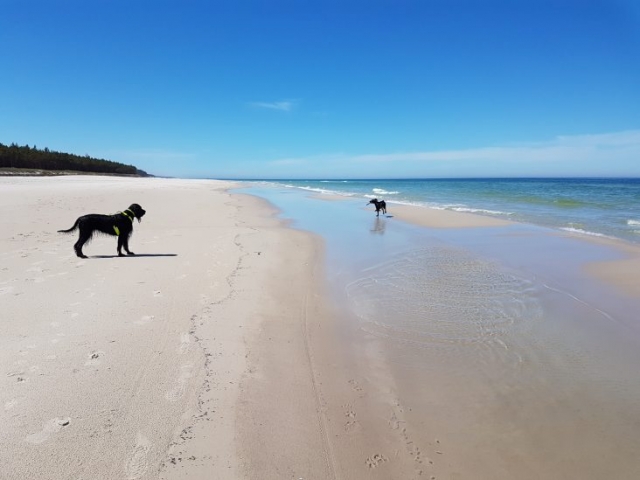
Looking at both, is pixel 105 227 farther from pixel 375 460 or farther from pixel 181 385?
pixel 375 460

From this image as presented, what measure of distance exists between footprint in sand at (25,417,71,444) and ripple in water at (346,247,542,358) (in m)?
3.51

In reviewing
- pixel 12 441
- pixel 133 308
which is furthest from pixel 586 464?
pixel 133 308

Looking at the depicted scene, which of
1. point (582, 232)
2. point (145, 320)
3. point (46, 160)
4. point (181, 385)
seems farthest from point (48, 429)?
point (46, 160)

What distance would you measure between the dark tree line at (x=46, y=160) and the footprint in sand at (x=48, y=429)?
6979 centimetres

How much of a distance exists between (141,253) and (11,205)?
1065 cm

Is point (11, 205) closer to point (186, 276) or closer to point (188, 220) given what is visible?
point (188, 220)

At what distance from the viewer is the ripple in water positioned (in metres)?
4.93

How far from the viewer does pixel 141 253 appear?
27.9 feet

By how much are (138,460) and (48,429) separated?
0.80m

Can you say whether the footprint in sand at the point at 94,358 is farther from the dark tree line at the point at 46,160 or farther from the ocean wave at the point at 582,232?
the dark tree line at the point at 46,160

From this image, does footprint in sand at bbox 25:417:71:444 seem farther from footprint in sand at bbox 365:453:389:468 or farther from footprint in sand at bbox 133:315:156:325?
footprint in sand at bbox 365:453:389:468

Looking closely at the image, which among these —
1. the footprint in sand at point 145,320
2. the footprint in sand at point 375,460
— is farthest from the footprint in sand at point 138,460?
the footprint in sand at point 145,320

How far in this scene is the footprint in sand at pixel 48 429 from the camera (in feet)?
8.30

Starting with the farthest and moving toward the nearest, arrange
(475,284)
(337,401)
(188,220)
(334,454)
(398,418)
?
(188,220) < (475,284) < (337,401) < (398,418) < (334,454)
